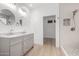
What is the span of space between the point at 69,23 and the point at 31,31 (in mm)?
1408

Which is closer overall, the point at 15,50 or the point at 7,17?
the point at 15,50

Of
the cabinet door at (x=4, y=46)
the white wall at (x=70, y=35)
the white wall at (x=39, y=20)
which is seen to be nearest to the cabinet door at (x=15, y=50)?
the cabinet door at (x=4, y=46)

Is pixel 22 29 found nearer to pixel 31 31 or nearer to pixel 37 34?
pixel 31 31

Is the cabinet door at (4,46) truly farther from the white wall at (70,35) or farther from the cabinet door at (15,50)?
the white wall at (70,35)

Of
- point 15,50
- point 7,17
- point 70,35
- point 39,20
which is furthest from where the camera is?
point 70,35

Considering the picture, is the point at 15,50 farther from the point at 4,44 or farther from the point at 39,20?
the point at 39,20

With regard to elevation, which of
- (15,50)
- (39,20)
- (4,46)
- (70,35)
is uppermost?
(39,20)

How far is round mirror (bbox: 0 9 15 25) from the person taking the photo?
7.95 ft

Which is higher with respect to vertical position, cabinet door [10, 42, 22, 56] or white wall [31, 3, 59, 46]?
white wall [31, 3, 59, 46]

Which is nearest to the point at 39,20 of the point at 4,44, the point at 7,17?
the point at 7,17

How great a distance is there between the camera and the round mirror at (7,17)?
2424 millimetres

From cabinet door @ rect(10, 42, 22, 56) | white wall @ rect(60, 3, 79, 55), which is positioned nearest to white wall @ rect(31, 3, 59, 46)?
white wall @ rect(60, 3, 79, 55)

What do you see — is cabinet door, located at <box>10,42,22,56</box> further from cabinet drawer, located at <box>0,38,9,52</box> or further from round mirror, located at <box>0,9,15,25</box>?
round mirror, located at <box>0,9,15,25</box>

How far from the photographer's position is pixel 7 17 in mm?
2580
